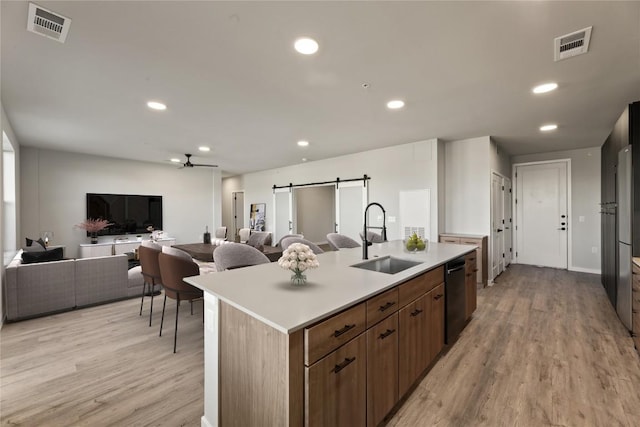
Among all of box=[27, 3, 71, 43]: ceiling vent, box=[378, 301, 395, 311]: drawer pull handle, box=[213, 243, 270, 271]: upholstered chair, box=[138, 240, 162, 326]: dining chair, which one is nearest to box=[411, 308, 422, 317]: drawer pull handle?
box=[378, 301, 395, 311]: drawer pull handle

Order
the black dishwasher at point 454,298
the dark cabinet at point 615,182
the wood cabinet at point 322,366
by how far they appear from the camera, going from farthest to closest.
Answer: the dark cabinet at point 615,182 < the black dishwasher at point 454,298 < the wood cabinet at point 322,366

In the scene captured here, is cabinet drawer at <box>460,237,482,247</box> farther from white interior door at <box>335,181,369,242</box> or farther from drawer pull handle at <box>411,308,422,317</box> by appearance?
drawer pull handle at <box>411,308,422,317</box>

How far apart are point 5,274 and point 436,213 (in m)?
6.03

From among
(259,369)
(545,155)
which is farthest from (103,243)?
(545,155)

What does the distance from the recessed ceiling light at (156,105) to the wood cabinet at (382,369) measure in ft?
11.0

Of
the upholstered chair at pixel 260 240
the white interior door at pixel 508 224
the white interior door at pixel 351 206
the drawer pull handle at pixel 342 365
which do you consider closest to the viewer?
the drawer pull handle at pixel 342 365

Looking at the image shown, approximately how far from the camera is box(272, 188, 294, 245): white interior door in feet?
25.3

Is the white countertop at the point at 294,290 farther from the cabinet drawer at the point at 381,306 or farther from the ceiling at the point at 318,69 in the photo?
the ceiling at the point at 318,69

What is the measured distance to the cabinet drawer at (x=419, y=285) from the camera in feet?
5.92

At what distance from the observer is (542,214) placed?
615cm

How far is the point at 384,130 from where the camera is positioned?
431cm

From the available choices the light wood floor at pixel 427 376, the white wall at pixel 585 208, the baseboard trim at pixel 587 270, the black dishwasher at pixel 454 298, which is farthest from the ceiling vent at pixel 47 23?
the baseboard trim at pixel 587 270

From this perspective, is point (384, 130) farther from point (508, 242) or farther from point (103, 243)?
point (103, 243)

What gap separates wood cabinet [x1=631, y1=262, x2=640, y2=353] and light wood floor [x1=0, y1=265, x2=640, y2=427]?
13 cm
